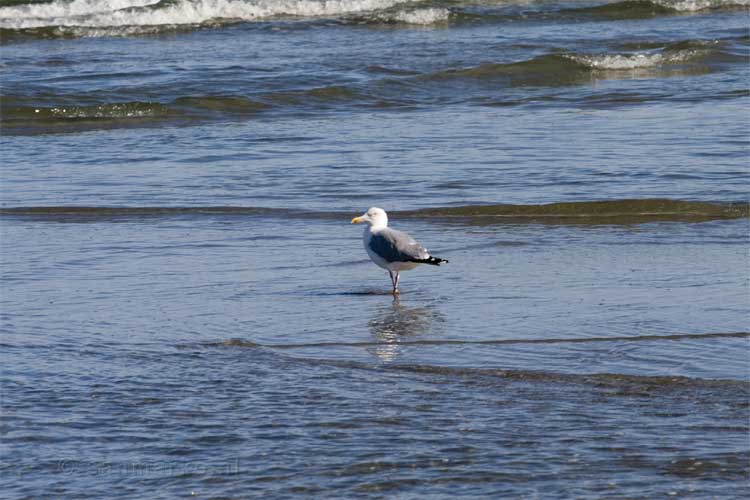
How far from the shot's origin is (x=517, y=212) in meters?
9.70

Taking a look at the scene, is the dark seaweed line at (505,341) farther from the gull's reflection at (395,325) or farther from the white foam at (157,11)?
the white foam at (157,11)

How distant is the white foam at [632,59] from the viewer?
19.2 m

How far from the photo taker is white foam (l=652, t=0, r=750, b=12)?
87.6 feet

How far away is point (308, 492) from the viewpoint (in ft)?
14.4

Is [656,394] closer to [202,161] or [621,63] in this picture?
[202,161]

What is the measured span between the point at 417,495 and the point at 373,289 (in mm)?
3349

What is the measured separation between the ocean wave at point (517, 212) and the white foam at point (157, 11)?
48.9 feet

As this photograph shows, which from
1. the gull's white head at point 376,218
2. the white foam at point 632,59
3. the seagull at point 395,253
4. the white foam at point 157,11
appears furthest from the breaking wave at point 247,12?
the seagull at point 395,253

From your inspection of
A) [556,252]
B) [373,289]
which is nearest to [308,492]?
[373,289]

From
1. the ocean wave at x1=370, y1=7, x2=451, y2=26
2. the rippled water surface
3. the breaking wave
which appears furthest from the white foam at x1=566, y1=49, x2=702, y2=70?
the ocean wave at x1=370, y1=7, x2=451, y2=26

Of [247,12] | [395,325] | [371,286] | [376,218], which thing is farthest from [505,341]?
[247,12]

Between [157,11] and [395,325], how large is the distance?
63.9 ft

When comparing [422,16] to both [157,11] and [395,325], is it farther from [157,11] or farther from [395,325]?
[395,325]

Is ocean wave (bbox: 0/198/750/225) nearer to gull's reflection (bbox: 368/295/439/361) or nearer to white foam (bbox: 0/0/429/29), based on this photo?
gull's reflection (bbox: 368/295/439/361)
